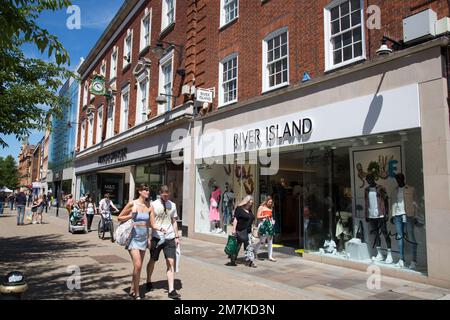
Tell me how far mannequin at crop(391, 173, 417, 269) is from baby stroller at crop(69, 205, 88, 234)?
41.6 feet

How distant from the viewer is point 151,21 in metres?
20.9

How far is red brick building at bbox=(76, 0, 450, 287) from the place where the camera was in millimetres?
7676

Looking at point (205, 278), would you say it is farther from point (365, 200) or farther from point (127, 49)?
point (127, 49)

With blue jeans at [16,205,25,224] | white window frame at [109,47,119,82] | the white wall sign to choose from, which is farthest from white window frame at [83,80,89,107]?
the white wall sign

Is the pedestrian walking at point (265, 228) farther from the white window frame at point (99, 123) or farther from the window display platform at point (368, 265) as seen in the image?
the white window frame at point (99, 123)

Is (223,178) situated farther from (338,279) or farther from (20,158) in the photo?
(20,158)

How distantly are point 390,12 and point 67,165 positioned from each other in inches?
1471

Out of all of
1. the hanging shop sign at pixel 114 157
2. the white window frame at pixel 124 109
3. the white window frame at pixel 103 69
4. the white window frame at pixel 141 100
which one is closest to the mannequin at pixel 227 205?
the white window frame at pixel 141 100

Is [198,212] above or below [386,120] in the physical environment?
below

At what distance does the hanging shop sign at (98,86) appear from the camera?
2547 cm

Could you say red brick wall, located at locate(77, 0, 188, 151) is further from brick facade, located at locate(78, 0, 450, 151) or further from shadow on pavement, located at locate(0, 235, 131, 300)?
shadow on pavement, located at locate(0, 235, 131, 300)

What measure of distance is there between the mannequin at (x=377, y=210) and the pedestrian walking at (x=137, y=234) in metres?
5.60
